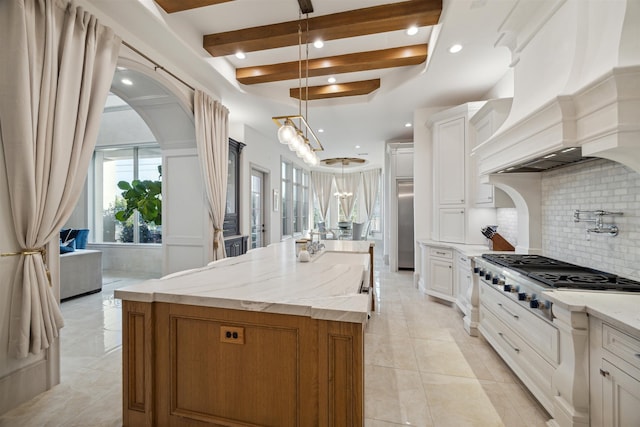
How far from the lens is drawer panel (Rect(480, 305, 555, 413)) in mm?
1698

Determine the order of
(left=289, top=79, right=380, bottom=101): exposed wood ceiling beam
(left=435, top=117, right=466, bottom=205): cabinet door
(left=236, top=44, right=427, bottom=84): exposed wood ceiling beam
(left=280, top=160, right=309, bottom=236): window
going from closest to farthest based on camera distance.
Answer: (left=236, top=44, right=427, bottom=84): exposed wood ceiling beam → (left=435, top=117, right=466, bottom=205): cabinet door → (left=289, top=79, right=380, bottom=101): exposed wood ceiling beam → (left=280, top=160, right=309, bottom=236): window

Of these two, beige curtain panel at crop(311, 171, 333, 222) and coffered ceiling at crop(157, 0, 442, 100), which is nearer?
coffered ceiling at crop(157, 0, 442, 100)

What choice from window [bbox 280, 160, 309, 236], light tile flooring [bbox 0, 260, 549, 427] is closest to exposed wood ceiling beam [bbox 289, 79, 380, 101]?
light tile flooring [bbox 0, 260, 549, 427]

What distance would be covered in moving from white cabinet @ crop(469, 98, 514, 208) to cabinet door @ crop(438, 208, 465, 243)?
0.30 m

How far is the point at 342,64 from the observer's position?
351 centimetres

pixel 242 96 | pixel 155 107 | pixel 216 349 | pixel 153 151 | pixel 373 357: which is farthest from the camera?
pixel 153 151

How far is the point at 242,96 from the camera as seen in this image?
4184 millimetres

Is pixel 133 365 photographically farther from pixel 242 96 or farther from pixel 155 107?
pixel 242 96

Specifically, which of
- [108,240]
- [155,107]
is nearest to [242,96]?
[155,107]

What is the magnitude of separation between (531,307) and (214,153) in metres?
3.96

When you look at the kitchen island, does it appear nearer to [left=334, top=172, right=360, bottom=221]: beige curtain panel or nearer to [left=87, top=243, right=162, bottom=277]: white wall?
[left=87, top=243, right=162, bottom=277]: white wall

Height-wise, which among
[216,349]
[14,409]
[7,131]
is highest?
[7,131]

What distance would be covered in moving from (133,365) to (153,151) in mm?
6071

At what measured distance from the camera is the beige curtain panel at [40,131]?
1.71 metres
